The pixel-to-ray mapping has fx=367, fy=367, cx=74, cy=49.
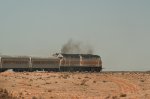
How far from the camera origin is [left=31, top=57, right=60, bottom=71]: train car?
7061cm

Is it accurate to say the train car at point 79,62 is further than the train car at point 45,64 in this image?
Yes

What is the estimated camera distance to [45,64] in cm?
7212

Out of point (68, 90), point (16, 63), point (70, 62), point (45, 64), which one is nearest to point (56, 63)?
point (45, 64)

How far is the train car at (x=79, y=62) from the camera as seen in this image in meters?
74.3

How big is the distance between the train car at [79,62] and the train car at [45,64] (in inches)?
48.2

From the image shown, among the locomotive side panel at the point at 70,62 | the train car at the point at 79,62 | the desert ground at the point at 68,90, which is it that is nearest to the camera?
the desert ground at the point at 68,90

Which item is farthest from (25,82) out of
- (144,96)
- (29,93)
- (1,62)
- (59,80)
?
(144,96)

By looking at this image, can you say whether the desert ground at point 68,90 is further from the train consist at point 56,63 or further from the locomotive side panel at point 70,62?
the locomotive side panel at point 70,62

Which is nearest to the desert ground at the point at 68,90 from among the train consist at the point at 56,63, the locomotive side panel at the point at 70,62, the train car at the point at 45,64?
the train consist at the point at 56,63

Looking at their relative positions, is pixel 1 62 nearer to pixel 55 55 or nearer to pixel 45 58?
pixel 45 58

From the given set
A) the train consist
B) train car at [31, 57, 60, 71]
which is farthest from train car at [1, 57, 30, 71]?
train car at [31, 57, 60, 71]

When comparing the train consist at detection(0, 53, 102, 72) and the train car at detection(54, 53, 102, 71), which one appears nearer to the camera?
the train consist at detection(0, 53, 102, 72)

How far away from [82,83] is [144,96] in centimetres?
2003

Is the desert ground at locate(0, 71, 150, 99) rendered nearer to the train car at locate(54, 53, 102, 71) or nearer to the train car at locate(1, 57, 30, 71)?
the train car at locate(1, 57, 30, 71)
